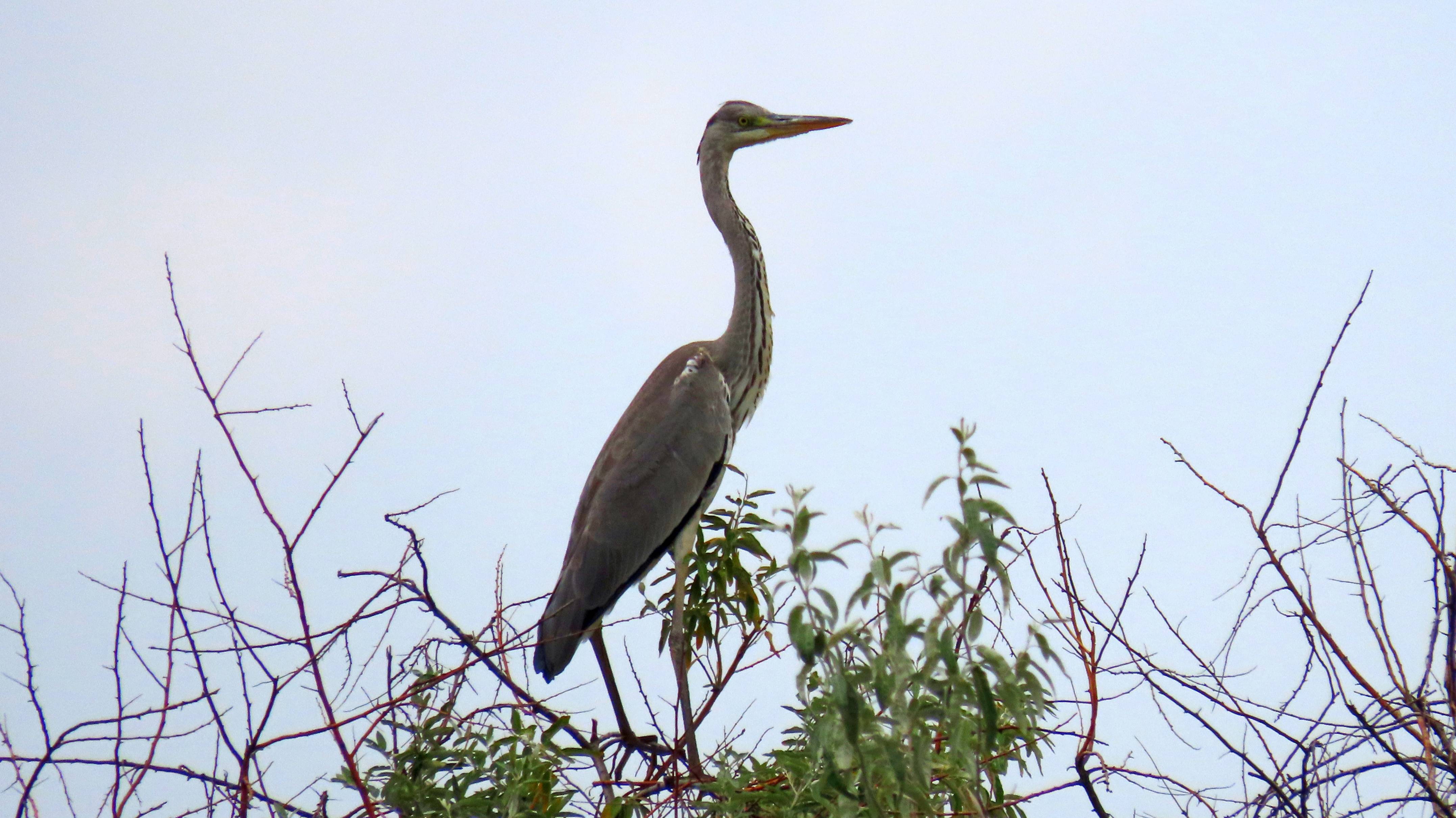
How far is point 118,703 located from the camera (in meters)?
2.40

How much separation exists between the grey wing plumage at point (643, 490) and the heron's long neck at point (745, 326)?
0.11 m

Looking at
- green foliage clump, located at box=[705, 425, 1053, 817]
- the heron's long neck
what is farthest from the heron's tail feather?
green foliage clump, located at box=[705, 425, 1053, 817]

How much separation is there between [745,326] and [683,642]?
150 cm

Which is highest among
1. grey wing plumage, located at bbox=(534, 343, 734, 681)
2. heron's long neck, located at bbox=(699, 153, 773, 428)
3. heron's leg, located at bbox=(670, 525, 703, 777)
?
heron's long neck, located at bbox=(699, 153, 773, 428)

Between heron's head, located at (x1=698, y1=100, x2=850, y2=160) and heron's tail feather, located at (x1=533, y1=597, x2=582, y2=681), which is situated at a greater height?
heron's head, located at (x1=698, y1=100, x2=850, y2=160)

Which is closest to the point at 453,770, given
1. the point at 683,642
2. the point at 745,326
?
the point at 683,642

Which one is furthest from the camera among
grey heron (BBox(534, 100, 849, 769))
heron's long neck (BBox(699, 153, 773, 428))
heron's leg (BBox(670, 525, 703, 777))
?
heron's long neck (BBox(699, 153, 773, 428))

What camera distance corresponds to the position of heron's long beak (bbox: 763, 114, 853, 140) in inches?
192

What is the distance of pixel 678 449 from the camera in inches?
167

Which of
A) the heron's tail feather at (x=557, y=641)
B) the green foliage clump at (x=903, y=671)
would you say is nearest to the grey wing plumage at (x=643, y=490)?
the heron's tail feather at (x=557, y=641)

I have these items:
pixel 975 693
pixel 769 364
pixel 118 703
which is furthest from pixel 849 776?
pixel 769 364

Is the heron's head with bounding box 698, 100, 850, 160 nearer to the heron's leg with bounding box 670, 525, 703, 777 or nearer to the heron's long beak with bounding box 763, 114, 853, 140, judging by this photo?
the heron's long beak with bounding box 763, 114, 853, 140

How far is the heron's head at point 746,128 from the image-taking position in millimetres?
4879

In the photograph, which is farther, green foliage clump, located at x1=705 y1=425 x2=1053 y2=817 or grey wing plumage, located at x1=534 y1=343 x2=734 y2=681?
grey wing plumage, located at x1=534 y1=343 x2=734 y2=681
